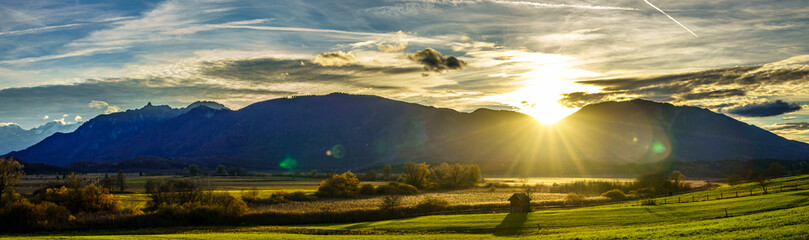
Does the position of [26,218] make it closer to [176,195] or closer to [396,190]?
[176,195]

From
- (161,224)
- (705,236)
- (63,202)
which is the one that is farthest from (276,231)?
(705,236)

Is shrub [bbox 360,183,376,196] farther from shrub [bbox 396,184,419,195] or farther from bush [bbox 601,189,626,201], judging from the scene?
bush [bbox 601,189,626,201]

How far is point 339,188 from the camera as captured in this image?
115m

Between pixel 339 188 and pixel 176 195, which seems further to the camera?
pixel 339 188

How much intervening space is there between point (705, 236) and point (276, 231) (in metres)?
41.8

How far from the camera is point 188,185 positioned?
279ft

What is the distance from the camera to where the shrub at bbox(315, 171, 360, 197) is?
369ft

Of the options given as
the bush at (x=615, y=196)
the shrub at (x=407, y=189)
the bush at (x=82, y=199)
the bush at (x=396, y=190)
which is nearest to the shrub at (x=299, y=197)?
the bush at (x=396, y=190)

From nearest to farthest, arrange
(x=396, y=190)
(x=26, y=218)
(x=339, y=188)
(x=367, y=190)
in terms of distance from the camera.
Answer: (x=26, y=218) < (x=339, y=188) < (x=367, y=190) < (x=396, y=190)

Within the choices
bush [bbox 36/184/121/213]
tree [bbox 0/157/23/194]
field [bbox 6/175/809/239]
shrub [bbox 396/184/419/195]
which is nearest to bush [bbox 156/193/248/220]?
field [bbox 6/175/809/239]

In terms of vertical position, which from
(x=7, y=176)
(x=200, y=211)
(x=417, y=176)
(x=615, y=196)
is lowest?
(x=615, y=196)

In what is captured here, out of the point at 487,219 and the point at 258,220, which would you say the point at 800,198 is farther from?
the point at 258,220

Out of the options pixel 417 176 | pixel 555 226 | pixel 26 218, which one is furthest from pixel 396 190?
pixel 26 218

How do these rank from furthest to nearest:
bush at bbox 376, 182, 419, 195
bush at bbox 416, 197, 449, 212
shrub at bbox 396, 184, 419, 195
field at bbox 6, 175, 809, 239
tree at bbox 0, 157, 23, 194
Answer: shrub at bbox 396, 184, 419, 195 < bush at bbox 376, 182, 419, 195 < bush at bbox 416, 197, 449, 212 < tree at bbox 0, 157, 23, 194 < field at bbox 6, 175, 809, 239
